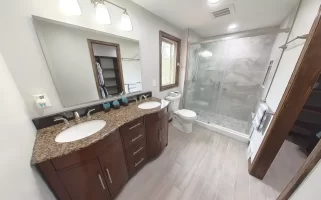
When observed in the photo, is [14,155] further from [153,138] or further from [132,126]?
[153,138]

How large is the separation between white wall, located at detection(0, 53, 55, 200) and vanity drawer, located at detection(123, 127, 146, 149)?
0.62 metres

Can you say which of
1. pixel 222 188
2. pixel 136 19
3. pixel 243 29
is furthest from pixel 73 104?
pixel 243 29

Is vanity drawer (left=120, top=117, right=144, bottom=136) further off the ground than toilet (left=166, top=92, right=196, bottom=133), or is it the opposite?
vanity drawer (left=120, top=117, right=144, bottom=136)

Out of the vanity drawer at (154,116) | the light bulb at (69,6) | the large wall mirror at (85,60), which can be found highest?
the light bulb at (69,6)

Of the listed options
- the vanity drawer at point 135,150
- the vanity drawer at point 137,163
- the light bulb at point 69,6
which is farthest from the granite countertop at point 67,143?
the light bulb at point 69,6


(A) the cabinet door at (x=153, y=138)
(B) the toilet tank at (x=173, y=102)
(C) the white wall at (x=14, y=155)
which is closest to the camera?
(C) the white wall at (x=14, y=155)

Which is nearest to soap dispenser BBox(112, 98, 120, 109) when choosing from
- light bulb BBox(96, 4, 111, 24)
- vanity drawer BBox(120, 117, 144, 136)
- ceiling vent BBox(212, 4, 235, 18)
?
vanity drawer BBox(120, 117, 144, 136)

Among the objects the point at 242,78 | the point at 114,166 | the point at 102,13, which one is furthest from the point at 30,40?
the point at 242,78

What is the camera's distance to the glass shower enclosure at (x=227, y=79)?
2.33 meters

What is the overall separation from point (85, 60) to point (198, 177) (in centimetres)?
197

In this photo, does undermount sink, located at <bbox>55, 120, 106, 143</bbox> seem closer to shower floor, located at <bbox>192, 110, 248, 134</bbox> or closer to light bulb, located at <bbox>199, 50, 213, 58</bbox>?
shower floor, located at <bbox>192, 110, 248, 134</bbox>

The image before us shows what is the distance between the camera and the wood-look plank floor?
45.8 inches

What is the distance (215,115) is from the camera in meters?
2.94

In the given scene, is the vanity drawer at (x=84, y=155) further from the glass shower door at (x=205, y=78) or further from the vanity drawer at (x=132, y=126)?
the glass shower door at (x=205, y=78)
